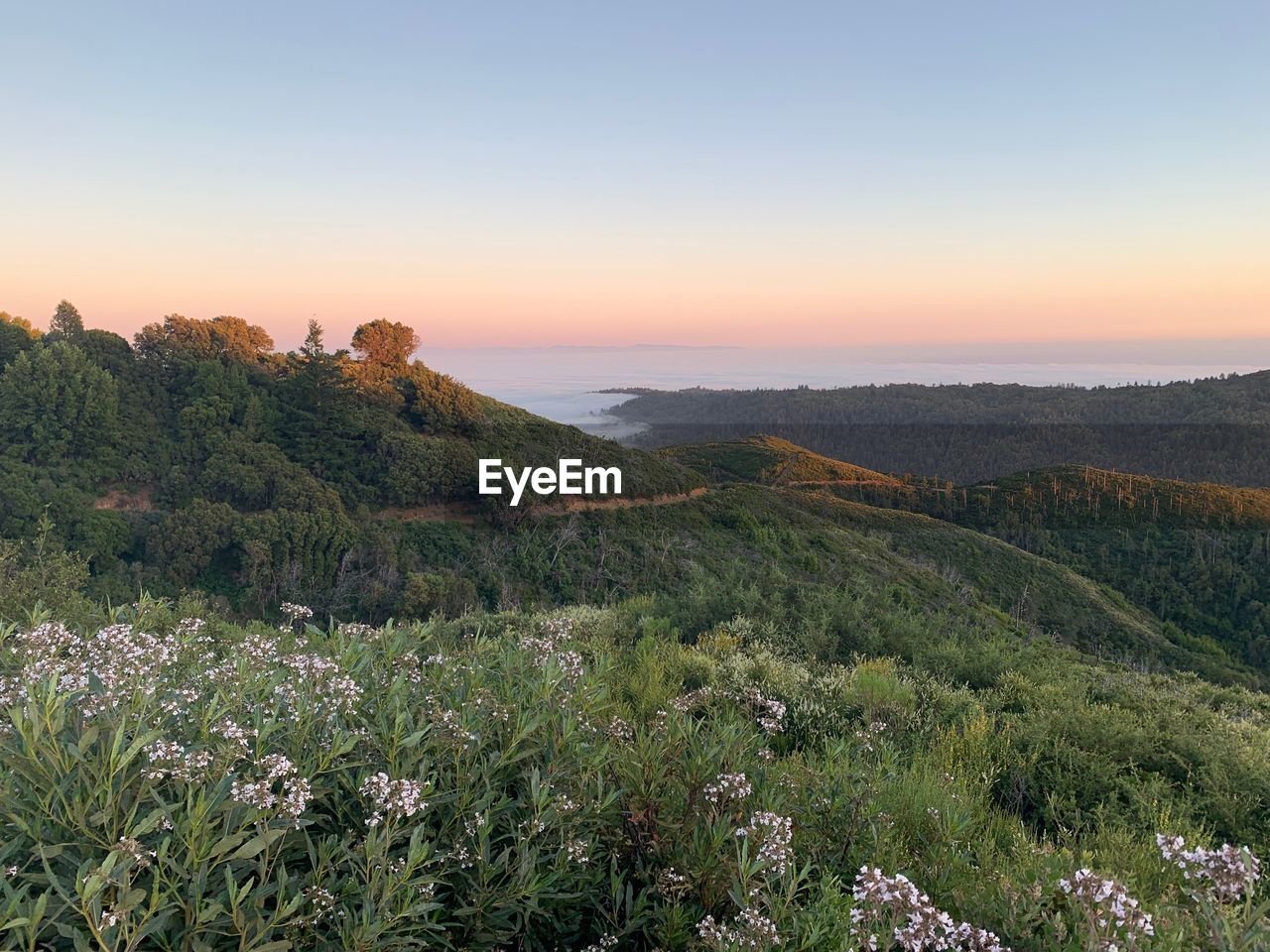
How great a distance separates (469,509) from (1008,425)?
375 ft

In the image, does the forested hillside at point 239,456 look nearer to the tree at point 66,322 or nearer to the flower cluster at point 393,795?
the tree at point 66,322

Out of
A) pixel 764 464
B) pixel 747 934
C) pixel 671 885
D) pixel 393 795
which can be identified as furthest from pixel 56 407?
pixel 764 464

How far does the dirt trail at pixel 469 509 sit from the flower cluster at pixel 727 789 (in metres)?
35.3

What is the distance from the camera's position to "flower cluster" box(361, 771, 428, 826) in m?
1.97

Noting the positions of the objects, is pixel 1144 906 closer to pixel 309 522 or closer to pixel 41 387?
pixel 309 522

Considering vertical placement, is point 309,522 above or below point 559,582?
above

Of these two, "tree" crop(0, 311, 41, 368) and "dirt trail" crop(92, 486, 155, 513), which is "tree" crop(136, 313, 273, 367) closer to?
"tree" crop(0, 311, 41, 368)

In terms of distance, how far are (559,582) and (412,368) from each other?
2086 centimetres

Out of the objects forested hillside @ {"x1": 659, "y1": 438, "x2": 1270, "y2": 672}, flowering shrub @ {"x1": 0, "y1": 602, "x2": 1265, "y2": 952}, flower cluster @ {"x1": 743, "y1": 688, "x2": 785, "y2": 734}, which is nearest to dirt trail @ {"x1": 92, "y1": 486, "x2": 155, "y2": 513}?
flowering shrub @ {"x1": 0, "y1": 602, "x2": 1265, "y2": 952}

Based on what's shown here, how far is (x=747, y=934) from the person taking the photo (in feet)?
6.36

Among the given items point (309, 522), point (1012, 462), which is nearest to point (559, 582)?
point (309, 522)

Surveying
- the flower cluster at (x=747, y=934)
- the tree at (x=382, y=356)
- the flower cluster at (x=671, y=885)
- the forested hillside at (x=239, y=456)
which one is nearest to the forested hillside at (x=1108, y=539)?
the forested hillside at (x=239, y=456)

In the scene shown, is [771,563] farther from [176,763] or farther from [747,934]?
[176,763]

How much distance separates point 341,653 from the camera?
122 inches
